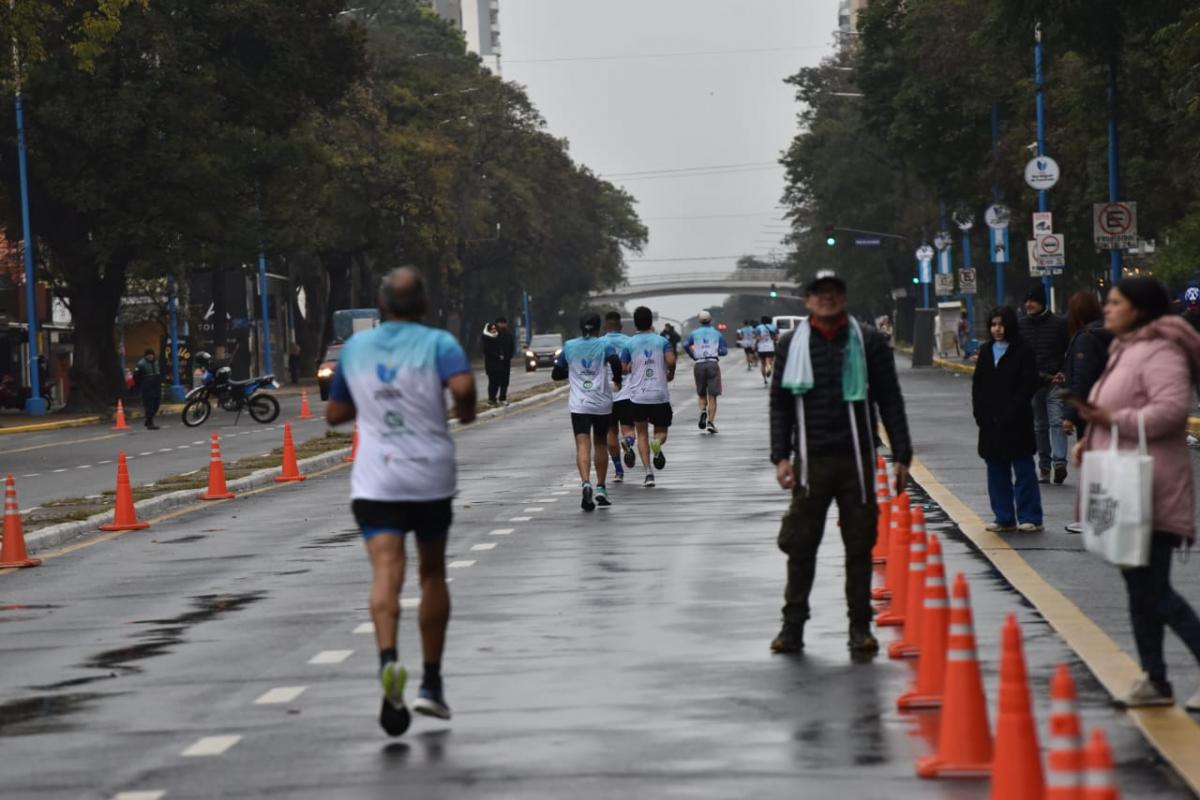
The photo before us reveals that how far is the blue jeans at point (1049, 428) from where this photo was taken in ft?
72.0

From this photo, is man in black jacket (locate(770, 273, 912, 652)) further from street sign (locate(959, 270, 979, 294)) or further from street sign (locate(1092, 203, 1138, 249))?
street sign (locate(959, 270, 979, 294))

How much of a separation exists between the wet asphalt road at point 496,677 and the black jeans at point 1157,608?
1.03ft

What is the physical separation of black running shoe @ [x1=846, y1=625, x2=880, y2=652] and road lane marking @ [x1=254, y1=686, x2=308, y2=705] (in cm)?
248

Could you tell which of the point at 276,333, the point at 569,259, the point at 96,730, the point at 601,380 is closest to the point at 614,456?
the point at 601,380

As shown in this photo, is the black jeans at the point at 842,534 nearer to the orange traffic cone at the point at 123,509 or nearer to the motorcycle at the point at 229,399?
the orange traffic cone at the point at 123,509

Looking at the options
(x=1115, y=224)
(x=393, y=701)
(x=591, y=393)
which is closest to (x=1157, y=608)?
(x=393, y=701)

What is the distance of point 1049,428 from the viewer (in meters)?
22.5

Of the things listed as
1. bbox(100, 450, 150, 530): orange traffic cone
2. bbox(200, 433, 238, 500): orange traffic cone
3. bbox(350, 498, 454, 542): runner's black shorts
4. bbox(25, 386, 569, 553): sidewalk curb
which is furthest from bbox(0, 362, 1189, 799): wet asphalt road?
bbox(200, 433, 238, 500): orange traffic cone

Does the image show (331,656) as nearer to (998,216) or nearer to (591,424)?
(591,424)

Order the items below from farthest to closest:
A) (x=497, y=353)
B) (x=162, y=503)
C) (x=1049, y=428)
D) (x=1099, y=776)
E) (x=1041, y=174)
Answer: (x=497, y=353)
(x=1041, y=174)
(x=162, y=503)
(x=1049, y=428)
(x=1099, y=776)

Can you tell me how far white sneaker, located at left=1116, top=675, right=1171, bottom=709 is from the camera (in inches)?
368

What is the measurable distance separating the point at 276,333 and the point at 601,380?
86.5 metres

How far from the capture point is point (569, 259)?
12888 centimetres

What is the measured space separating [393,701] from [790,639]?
281cm
